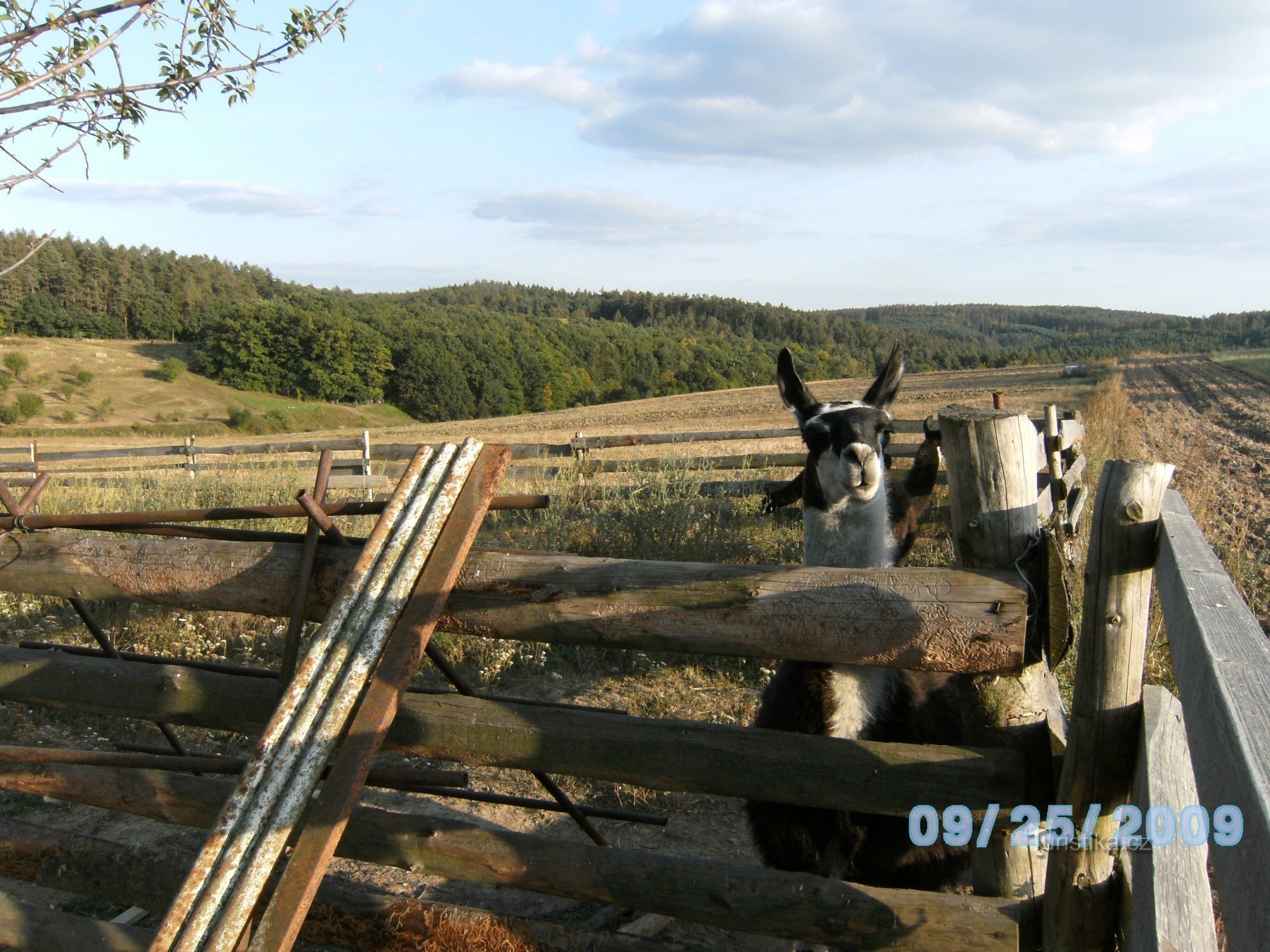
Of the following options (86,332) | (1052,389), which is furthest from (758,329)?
(86,332)

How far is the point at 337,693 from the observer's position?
2.09 metres

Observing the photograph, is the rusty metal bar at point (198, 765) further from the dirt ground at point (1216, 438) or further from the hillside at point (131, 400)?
the hillside at point (131, 400)

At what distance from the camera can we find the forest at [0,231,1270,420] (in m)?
71.2

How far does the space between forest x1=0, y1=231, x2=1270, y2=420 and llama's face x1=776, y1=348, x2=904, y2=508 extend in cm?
5592

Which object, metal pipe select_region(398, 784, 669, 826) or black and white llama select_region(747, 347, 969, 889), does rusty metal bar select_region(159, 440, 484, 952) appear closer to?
metal pipe select_region(398, 784, 669, 826)

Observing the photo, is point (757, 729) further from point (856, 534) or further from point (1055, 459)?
point (1055, 459)

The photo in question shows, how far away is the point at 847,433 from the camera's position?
2996mm

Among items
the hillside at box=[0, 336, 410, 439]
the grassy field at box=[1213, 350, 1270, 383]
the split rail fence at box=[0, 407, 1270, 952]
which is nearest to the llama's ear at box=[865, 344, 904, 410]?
the split rail fence at box=[0, 407, 1270, 952]

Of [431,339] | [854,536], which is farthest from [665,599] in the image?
[431,339]

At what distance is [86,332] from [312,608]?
93111 millimetres

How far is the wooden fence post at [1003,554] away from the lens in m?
2.15

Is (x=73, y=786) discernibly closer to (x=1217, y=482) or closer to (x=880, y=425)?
(x=880, y=425)

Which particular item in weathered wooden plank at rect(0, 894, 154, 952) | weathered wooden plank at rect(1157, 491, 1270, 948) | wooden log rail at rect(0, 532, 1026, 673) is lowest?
weathered wooden plank at rect(0, 894, 154, 952)

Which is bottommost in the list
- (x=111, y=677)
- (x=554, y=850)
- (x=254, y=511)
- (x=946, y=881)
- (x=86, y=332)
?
(x=946, y=881)
